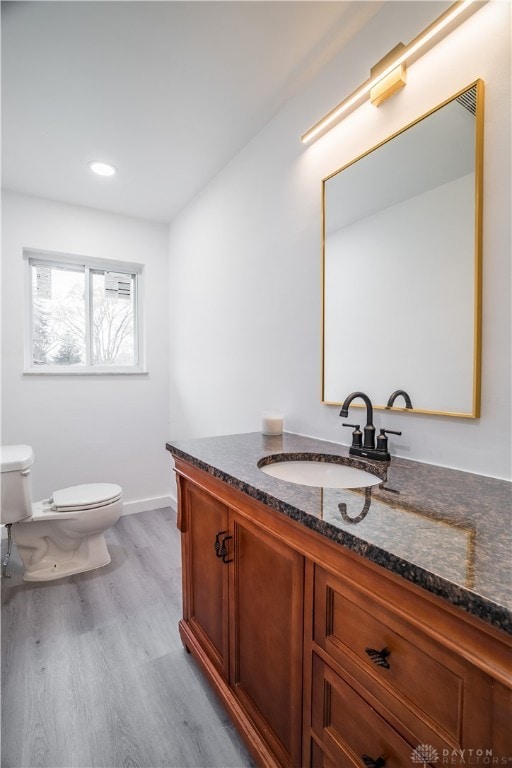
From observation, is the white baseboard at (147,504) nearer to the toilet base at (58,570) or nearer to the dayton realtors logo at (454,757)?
the toilet base at (58,570)

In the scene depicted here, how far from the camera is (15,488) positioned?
2.01 metres

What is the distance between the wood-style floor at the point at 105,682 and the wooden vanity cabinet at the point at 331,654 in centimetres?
15

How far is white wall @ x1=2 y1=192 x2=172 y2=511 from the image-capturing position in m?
2.62

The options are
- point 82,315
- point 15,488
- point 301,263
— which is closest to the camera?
point 301,263

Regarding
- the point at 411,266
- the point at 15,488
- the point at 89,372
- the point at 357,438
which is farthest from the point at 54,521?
the point at 411,266

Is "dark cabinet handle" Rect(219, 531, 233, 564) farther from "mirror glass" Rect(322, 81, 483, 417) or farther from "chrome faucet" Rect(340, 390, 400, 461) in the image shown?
"mirror glass" Rect(322, 81, 483, 417)

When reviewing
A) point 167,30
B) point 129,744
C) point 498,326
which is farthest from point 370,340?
point 129,744

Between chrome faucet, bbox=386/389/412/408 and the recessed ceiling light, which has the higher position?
the recessed ceiling light

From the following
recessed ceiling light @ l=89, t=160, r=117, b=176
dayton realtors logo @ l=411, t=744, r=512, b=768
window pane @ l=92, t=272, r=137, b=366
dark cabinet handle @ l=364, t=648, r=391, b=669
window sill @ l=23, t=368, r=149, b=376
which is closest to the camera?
dayton realtors logo @ l=411, t=744, r=512, b=768

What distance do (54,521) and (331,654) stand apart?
6.40 ft

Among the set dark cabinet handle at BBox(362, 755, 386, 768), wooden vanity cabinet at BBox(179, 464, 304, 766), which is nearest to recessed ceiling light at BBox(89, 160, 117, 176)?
wooden vanity cabinet at BBox(179, 464, 304, 766)

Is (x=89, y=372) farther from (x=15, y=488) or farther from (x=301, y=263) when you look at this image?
(x=301, y=263)

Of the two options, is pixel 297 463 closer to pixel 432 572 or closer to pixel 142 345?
pixel 432 572

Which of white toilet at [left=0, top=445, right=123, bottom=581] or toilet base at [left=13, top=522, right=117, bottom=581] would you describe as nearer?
white toilet at [left=0, top=445, right=123, bottom=581]
